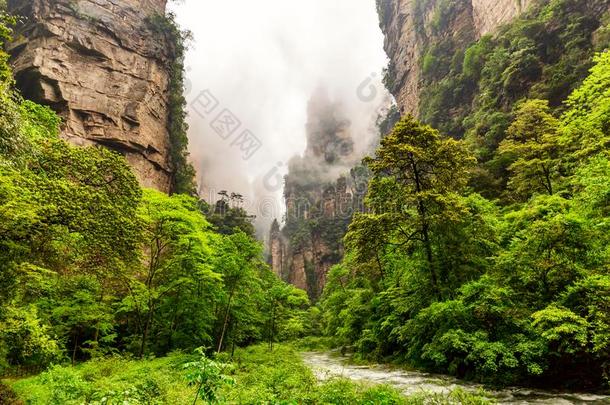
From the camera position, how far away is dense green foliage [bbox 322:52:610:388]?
377 inches

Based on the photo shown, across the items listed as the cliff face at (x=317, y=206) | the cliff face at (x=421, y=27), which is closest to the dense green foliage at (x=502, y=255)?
the cliff face at (x=421, y=27)

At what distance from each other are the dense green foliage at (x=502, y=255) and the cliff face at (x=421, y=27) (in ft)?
110

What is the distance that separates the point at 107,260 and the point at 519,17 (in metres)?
47.9

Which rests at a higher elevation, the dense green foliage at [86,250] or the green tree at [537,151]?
the green tree at [537,151]

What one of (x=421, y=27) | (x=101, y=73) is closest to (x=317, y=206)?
(x=421, y=27)

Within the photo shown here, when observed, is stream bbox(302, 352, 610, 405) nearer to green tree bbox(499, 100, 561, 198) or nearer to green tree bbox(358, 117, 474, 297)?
green tree bbox(358, 117, 474, 297)

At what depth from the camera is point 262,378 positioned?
1136 cm

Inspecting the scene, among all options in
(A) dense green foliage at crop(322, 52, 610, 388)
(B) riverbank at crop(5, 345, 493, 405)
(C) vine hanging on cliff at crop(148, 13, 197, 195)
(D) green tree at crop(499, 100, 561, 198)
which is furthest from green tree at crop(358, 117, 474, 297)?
(C) vine hanging on cliff at crop(148, 13, 197, 195)

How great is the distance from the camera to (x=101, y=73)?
37250 millimetres

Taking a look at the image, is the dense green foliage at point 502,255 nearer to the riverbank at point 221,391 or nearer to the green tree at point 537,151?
the green tree at point 537,151

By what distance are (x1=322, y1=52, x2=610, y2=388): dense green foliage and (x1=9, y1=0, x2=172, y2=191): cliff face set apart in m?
31.5

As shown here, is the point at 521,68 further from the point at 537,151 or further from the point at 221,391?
the point at 221,391

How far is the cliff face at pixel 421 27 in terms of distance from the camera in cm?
4775

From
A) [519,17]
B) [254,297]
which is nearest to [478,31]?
[519,17]
